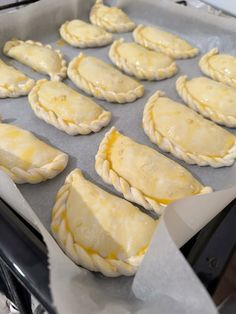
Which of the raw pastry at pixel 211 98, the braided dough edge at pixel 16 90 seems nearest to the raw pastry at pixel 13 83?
the braided dough edge at pixel 16 90

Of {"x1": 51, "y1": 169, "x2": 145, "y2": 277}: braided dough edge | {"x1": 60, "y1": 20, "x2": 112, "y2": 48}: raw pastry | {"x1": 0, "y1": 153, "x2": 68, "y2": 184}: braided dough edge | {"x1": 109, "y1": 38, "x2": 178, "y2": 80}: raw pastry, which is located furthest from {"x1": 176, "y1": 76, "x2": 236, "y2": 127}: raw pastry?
{"x1": 51, "y1": 169, "x2": 145, "y2": 277}: braided dough edge

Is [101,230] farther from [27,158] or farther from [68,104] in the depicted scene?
[68,104]

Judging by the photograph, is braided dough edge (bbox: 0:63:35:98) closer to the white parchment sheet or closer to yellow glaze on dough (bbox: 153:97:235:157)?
the white parchment sheet

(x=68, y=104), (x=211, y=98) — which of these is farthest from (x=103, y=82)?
(x=211, y=98)

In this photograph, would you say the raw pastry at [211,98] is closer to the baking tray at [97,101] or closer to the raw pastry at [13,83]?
the baking tray at [97,101]

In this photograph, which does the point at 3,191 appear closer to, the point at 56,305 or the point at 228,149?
the point at 56,305

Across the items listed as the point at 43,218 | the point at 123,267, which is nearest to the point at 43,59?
the point at 43,218
